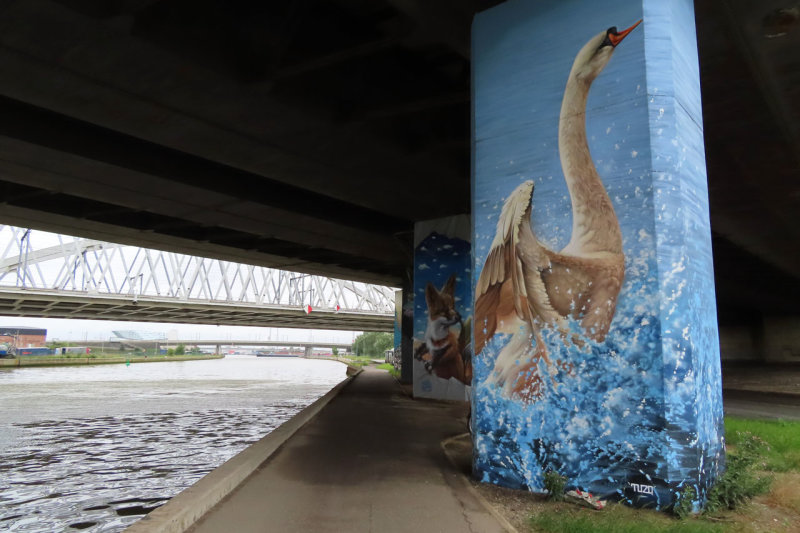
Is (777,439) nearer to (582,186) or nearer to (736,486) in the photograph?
(736,486)

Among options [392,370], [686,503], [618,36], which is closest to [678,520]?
[686,503]

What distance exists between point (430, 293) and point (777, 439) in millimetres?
11669

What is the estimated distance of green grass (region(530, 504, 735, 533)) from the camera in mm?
5035

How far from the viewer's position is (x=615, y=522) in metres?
5.27

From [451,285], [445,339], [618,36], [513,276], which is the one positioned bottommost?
[445,339]

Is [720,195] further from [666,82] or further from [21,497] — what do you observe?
[21,497]

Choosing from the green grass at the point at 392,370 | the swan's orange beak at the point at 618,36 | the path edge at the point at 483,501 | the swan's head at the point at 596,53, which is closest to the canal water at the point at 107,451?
the path edge at the point at 483,501

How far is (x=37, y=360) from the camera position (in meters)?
67.2

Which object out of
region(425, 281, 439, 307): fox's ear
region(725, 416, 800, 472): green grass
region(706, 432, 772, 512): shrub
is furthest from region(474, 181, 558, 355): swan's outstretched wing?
region(425, 281, 439, 307): fox's ear

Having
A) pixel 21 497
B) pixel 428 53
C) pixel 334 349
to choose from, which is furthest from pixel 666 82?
pixel 334 349

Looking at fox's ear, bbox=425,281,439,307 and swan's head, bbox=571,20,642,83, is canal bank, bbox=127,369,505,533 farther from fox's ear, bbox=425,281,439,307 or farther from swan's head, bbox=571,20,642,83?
fox's ear, bbox=425,281,439,307

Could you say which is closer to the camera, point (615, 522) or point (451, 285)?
point (615, 522)

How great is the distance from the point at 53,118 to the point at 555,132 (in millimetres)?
12271

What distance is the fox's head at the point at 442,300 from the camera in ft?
63.6
